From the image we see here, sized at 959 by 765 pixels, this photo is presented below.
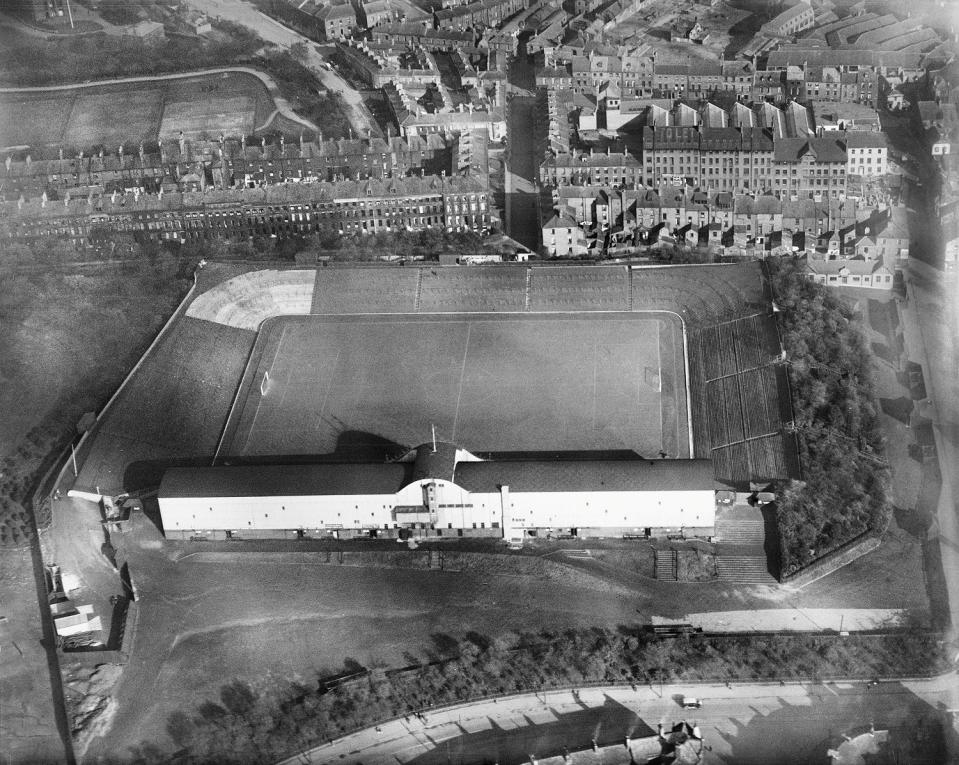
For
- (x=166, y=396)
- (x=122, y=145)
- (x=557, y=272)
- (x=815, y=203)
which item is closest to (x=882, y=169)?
(x=815, y=203)

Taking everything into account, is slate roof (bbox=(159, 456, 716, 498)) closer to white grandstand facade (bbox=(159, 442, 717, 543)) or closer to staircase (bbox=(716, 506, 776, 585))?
white grandstand facade (bbox=(159, 442, 717, 543))

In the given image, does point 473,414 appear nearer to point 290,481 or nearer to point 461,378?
point 461,378

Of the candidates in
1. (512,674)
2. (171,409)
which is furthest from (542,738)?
(171,409)

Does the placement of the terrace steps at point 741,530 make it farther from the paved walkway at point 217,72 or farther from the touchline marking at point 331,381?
the paved walkway at point 217,72

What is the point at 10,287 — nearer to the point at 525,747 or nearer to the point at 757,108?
the point at 525,747

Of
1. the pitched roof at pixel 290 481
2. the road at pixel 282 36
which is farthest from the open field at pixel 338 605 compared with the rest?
the road at pixel 282 36

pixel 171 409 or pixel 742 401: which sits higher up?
pixel 742 401
